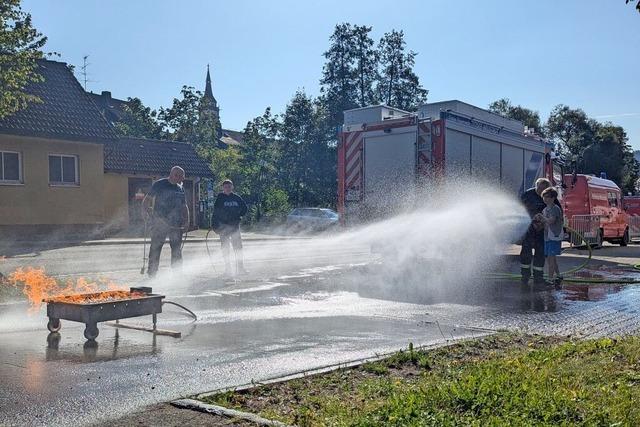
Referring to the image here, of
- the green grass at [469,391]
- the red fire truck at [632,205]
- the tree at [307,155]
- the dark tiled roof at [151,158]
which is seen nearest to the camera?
the green grass at [469,391]

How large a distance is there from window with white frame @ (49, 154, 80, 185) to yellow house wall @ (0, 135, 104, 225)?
20 centimetres

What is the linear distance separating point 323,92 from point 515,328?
129ft

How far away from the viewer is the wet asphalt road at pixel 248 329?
5.12m

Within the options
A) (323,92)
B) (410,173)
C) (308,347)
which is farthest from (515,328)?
(323,92)

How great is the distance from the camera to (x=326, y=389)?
5.10 meters

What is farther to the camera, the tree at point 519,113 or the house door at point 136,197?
the tree at point 519,113

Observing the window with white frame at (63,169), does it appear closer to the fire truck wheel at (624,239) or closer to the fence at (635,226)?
the fire truck wheel at (624,239)

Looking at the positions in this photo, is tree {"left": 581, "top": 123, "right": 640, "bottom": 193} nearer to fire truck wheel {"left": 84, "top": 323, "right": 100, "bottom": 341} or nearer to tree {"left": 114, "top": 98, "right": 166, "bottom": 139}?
tree {"left": 114, "top": 98, "right": 166, "bottom": 139}

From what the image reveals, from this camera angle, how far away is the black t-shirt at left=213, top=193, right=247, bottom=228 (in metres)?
13.6

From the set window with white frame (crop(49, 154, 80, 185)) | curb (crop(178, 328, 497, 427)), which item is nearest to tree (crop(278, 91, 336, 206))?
window with white frame (crop(49, 154, 80, 185))

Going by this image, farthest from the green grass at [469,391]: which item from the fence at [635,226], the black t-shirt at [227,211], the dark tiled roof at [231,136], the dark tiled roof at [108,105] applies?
the dark tiled roof at [231,136]

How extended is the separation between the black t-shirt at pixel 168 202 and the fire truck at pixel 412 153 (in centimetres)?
517

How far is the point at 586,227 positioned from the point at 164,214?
16838 mm

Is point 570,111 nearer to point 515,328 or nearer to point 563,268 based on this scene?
point 563,268
